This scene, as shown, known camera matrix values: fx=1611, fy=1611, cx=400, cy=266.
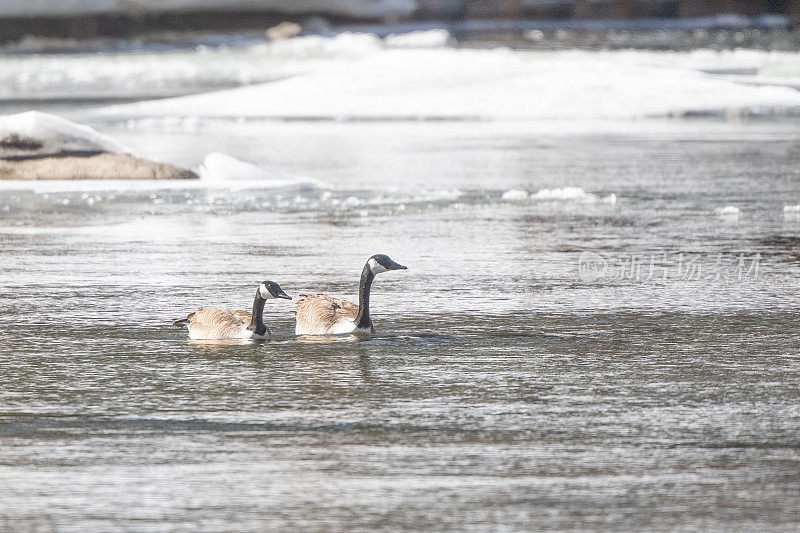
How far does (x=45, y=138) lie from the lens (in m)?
19.5

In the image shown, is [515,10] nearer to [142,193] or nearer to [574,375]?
[142,193]

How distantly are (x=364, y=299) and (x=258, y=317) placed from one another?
0.60m

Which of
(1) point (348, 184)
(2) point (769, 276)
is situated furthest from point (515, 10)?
(2) point (769, 276)

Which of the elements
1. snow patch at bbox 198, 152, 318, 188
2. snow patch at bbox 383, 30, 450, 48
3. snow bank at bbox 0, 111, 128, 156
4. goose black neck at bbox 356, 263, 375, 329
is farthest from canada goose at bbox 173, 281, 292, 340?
snow patch at bbox 383, 30, 450, 48

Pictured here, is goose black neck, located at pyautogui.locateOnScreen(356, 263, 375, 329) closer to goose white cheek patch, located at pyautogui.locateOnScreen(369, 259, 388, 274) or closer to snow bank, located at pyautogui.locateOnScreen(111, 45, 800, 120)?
goose white cheek patch, located at pyautogui.locateOnScreen(369, 259, 388, 274)

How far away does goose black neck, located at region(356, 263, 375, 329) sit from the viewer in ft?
29.3

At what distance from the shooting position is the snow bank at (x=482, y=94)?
3247 centimetres

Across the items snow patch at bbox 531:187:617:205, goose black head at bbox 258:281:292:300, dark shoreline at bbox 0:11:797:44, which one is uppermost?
dark shoreline at bbox 0:11:797:44

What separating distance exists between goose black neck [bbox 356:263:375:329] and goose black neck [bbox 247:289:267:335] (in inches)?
21.3

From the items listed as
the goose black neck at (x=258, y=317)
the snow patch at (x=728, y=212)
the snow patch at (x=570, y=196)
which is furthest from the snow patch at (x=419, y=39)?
the goose black neck at (x=258, y=317)

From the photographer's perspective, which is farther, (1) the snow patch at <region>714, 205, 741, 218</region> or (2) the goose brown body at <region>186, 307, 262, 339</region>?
(1) the snow patch at <region>714, 205, 741, 218</region>

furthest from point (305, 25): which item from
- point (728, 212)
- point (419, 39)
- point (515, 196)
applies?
point (728, 212)

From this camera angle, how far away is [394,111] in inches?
1312

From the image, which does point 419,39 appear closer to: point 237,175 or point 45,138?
point 45,138
